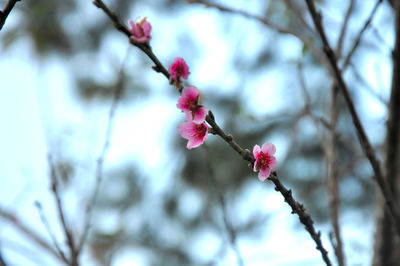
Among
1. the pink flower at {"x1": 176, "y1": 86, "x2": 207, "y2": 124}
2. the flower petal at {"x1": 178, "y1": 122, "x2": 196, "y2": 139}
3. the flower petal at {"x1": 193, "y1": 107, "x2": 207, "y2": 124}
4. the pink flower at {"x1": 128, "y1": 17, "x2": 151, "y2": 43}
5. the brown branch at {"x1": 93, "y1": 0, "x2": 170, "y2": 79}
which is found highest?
the pink flower at {"x1": 128, "y1": 17, "x2": 151, "y2": 43}

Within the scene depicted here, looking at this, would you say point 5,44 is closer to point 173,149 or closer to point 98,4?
point 173,149

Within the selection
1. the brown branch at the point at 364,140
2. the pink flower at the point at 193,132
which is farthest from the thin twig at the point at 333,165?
the pink flower at the point at 193,132

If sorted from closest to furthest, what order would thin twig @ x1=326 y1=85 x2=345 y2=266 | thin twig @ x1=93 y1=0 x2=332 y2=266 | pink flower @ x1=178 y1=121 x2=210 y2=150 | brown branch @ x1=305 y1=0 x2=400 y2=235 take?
1. thin twig @ x1=93 y1=0 x2=332 y2=266
2. pink flower @ x1=178 y1=121 x2=210 y2=150
3. brown branch @ x1=305 y1=0 x2=400 y2=235
4. thin twig @ x1=326 y1=85 x2=345 y2=266

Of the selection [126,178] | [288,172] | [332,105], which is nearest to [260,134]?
[288,172]

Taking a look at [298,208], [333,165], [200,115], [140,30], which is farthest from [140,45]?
[333,165]

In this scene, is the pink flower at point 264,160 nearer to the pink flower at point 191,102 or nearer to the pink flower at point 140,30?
the pink flower at point 191,102

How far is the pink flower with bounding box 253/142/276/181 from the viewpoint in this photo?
0.84 m

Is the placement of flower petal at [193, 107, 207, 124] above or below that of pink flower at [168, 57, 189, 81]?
below

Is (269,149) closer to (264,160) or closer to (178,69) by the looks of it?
(264,160)

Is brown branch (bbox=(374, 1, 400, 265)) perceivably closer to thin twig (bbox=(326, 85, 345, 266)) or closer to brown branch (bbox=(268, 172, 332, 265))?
thin twig (bbox=(326, 85, 345, 266))

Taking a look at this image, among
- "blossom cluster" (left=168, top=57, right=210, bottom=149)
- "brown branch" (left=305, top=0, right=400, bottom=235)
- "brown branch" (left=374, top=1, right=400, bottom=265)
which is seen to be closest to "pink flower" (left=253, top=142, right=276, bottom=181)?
"blossom cluster" (left=168, top=57, right=210, bottom=149)

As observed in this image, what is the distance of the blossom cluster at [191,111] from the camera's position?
817 mm

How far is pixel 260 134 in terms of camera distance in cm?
508

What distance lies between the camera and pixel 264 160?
877mm
